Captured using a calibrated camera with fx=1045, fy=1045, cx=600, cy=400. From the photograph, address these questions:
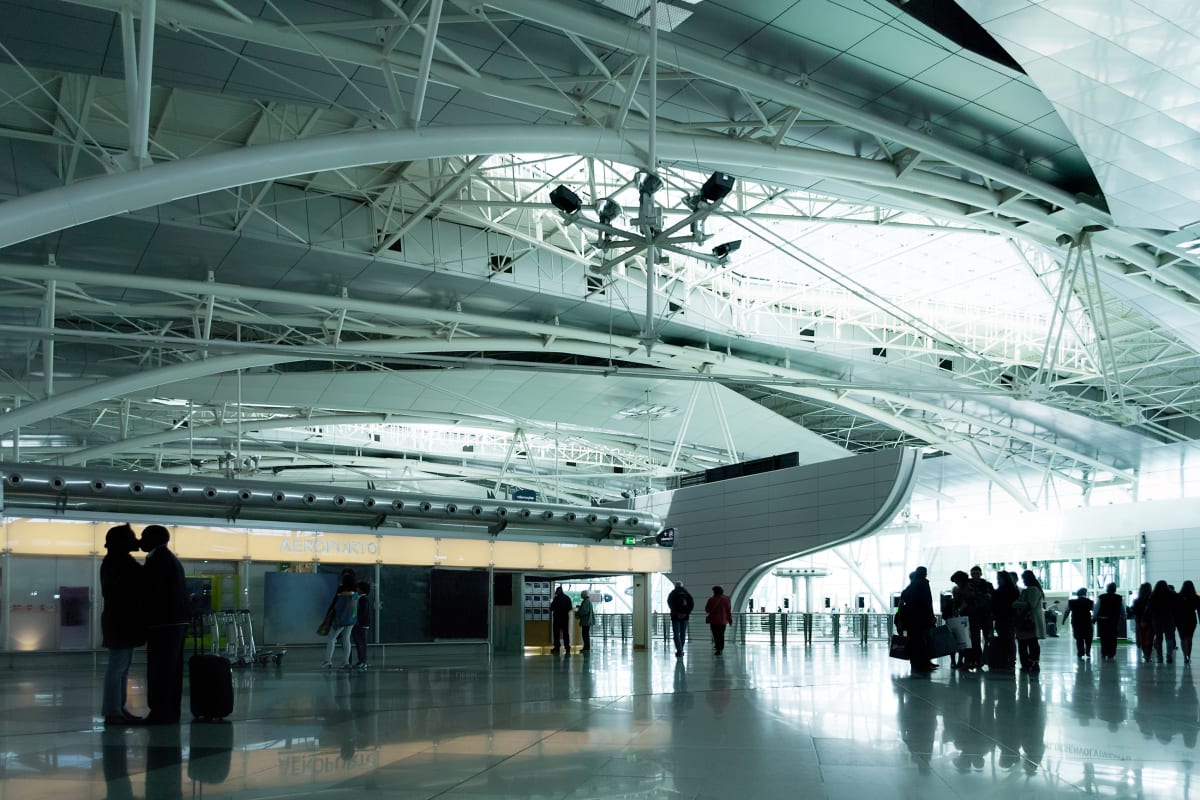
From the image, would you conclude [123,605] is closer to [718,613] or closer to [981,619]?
[981,619]

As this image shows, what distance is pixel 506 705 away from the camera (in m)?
10.9

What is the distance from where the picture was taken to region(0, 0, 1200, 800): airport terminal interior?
8.19 m

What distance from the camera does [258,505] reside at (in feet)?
71.9

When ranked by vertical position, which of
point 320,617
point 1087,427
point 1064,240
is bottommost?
point 320,617

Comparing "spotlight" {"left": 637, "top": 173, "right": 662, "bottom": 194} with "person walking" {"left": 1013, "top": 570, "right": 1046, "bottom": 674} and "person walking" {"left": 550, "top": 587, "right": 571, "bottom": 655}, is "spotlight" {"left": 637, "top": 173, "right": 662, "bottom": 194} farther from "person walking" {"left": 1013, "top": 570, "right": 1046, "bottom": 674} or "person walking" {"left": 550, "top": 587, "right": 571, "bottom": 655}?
"person walking" {"left": 550, "top": 587, "right": 571, "bottom": 655}

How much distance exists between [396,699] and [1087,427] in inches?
1806

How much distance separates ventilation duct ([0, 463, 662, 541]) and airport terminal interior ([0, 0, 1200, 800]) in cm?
8

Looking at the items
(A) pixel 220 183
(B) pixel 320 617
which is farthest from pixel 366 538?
(A) pixel 220 183

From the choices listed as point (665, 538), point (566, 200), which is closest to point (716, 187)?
point (566, 200)

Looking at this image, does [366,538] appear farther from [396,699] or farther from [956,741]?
[956,741]

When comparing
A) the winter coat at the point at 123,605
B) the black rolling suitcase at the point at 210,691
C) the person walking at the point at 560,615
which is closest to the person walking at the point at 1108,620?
the person walking at the point at 560,615

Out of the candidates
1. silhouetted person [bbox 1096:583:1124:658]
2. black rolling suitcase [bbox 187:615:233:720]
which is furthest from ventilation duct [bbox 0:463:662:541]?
silhouetted person [bbox 1096:583:1124:658]

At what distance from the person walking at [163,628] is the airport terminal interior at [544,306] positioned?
352 millimetres

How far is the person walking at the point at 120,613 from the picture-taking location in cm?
912
